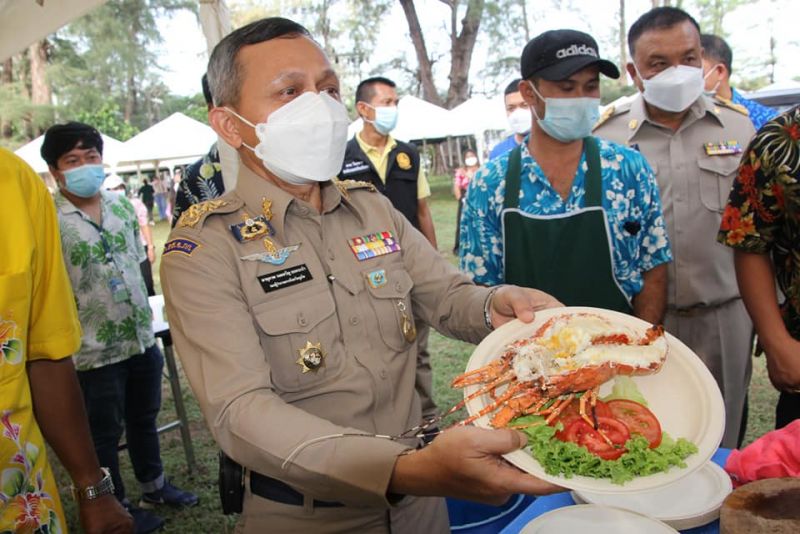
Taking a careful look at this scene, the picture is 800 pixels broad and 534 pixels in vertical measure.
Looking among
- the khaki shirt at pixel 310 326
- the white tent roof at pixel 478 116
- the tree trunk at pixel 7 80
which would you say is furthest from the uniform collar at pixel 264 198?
the tree trunk at pixel 7 80

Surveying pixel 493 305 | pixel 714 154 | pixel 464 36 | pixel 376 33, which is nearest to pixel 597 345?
pixel 493 305

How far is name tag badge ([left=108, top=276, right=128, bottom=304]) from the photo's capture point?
382 cm

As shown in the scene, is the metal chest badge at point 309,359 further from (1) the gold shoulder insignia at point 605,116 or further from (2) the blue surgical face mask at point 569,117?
(1) the gold shoulder insignia at point 605,116

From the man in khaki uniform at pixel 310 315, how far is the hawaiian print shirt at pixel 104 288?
7.83 feet

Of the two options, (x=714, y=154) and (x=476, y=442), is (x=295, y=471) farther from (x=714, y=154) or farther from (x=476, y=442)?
(x=714, y=154)

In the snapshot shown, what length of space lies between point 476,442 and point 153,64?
41820 mm

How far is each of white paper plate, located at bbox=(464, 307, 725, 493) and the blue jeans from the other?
302 centimetres

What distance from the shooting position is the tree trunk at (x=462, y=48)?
2516cm

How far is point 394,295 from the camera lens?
70.7 inches

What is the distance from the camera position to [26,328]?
153 centimetres

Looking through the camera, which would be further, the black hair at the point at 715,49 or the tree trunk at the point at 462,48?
the tree trunk at the point at 462,48

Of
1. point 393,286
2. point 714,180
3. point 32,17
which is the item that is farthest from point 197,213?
point 714,180

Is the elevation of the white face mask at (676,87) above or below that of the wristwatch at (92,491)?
above

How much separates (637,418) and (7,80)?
31.9 metres
